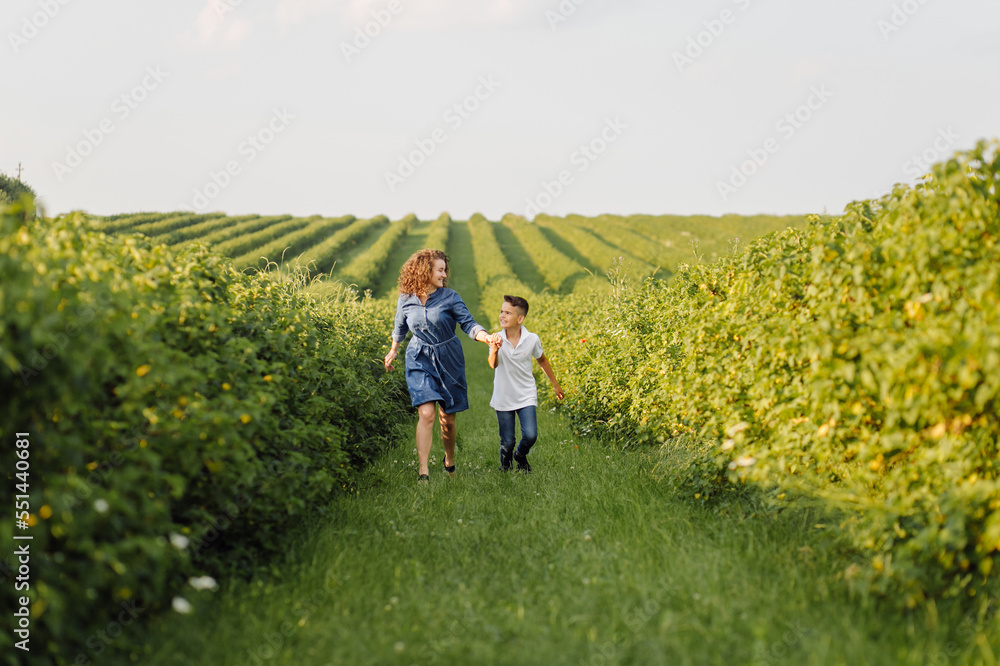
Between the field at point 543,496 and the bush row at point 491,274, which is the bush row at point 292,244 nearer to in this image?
the bush row at point 491,274

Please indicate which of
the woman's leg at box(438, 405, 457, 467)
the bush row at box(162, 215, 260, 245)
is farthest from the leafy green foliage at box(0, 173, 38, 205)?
the woman's leg at box(438, 405, 457, 467)

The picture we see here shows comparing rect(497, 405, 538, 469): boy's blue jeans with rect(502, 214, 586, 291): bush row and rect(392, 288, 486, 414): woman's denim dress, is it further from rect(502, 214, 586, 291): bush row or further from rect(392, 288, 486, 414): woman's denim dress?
rect(502, 214, 586, 291): bush row

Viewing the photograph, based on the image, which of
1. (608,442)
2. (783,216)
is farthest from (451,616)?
(783,216)

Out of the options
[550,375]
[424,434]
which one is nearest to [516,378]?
[550,375]

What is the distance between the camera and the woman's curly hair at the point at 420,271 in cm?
578

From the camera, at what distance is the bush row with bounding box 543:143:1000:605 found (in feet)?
8.95

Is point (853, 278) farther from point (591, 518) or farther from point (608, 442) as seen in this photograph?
point (608, 442)

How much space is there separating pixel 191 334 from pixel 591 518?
3.03 m

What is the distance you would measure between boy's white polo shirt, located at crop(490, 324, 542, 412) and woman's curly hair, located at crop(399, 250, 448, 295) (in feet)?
2.95

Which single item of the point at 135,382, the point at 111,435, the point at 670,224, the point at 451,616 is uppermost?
the point at 670,224

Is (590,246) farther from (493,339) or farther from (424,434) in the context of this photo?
(424,434)

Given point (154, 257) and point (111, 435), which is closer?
point (111, 435)

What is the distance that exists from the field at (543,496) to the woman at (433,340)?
961 millimetres

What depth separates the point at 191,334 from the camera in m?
3.34
